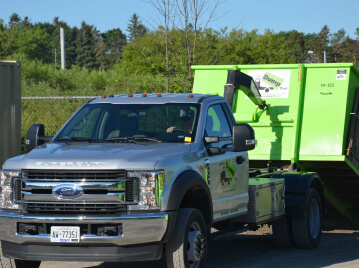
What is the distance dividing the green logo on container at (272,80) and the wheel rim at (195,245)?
5.15 m

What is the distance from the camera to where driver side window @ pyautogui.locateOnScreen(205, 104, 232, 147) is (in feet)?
28.6

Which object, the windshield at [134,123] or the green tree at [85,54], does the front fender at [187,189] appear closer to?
the windshield at [134,123]

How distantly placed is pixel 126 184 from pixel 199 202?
1310mm

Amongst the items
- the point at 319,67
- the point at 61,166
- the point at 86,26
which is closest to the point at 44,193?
the point at 61,166

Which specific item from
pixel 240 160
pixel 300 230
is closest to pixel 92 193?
pixel 240 160

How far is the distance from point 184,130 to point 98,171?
62.9 inches

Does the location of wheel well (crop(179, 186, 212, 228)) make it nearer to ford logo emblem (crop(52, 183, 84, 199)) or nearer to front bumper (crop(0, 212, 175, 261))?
front bumper (crop(0, 212, 175, 261))

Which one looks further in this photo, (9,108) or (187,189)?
(9,108)

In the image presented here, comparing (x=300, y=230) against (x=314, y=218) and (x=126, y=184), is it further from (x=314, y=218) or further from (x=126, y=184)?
(x=126, y=184)

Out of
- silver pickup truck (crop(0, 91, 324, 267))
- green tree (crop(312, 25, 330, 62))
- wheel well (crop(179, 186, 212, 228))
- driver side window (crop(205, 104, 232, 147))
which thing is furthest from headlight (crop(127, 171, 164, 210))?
green tree (crop(312, 25, 330, 62))

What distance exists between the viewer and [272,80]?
12570 mm

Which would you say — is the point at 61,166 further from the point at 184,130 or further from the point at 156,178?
the point at 184,130

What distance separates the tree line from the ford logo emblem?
899 centimetres

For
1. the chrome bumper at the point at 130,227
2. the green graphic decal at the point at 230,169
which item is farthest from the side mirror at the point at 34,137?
the green graphic decal at the point at 230,169
